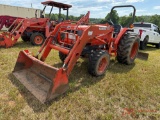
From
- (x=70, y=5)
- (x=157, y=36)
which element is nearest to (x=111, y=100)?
(x=70, y=5)

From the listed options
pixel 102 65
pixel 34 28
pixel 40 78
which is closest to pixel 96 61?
pixel 102 65

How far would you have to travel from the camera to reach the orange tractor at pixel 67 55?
9.56ft

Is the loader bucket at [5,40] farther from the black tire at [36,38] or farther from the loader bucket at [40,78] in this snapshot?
the loader bucket at [40,78]

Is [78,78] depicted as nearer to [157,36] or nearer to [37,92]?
[37,92]

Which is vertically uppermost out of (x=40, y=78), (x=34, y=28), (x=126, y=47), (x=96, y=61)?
(x=34, y=28)

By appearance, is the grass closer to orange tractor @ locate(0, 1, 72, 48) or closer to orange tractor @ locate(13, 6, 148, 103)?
orange tractor @ locate(13, 6, 148, 103)

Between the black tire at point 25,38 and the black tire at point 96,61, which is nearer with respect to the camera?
the black tire at point 96,61

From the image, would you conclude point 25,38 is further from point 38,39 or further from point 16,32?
point 16,32

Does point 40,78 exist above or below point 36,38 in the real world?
below

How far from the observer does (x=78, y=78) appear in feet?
12.8

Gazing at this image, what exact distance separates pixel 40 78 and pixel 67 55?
81 cm

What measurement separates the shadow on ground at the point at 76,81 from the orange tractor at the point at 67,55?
4.3 inches

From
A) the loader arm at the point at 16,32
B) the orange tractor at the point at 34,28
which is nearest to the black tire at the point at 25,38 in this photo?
the orange tractor at the point at 34,28

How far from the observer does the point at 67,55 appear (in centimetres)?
342
